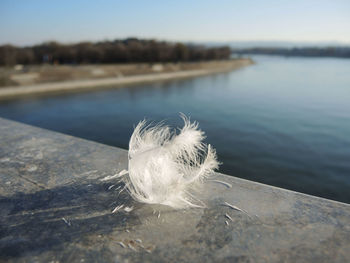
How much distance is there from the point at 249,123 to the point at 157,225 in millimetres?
12383

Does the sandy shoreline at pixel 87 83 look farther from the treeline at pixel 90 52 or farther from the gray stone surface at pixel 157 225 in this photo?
the gray stone surface at pixel 157 225

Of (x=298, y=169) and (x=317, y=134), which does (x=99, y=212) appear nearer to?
(x=298, y=169)

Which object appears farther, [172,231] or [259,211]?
[259,211]

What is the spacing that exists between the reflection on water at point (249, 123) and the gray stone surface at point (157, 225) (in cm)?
481

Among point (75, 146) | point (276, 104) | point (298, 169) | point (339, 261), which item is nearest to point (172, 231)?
point (339, 261)

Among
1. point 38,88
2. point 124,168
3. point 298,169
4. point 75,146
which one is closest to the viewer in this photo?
point 124,168

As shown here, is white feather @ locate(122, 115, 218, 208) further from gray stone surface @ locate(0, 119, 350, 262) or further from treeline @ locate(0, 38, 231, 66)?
treeline @ locate(0, 38, 231, 66)


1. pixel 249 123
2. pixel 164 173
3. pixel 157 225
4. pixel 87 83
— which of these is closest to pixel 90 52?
pixel 87 83

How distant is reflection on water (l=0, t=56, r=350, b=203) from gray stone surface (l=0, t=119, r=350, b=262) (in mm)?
4811

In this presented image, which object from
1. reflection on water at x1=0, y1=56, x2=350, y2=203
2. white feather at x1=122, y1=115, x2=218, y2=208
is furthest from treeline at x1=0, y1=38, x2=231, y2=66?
white feather at x1=122, y1=115, x2=218, y2=208

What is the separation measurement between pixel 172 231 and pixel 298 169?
23.3 ft

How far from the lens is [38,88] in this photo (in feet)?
79.6

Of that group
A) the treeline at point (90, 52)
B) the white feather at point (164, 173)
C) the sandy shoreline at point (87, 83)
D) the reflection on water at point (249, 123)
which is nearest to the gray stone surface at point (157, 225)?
the white feather at point (164, 173)

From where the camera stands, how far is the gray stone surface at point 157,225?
2.60 meters
